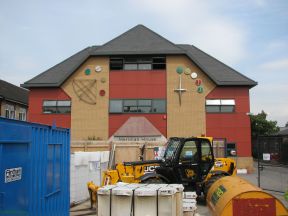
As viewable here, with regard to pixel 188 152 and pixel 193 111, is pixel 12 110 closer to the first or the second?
pixel 193 111

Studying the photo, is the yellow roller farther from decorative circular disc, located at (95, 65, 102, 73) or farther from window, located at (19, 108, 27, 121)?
window, located at (19, 108, 27, 121)

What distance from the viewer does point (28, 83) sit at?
3108 cm

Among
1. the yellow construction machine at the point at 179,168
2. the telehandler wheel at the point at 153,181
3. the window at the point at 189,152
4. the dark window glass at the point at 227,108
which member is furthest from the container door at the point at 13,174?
the dark window glass at the point at 227,108

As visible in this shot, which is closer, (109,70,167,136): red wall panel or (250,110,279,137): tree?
(109,70,167,136): red wall panel

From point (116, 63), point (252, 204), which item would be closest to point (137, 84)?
point (116, 63)

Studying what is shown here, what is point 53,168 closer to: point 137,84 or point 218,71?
point 137,84

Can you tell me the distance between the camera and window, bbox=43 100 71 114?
30.7 m

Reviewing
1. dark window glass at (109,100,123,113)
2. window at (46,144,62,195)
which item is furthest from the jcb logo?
dark window glass at (109,100,123,113)

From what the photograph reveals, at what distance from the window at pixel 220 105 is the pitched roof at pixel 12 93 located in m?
21.4

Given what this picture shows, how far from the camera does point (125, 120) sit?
30.3 metres

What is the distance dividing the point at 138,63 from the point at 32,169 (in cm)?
2437

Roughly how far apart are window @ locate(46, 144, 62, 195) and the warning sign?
1466 millimetres

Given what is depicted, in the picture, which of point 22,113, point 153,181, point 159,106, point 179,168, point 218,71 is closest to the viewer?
point 153,181

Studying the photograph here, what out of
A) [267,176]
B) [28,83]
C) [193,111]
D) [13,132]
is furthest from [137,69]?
[13,132]
